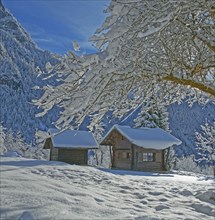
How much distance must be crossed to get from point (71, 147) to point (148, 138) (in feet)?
25.7

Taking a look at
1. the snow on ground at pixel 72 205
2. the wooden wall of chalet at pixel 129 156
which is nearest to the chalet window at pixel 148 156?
the wooden wall of chalet at pixel 129 156

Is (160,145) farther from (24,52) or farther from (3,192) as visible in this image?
(24,52)

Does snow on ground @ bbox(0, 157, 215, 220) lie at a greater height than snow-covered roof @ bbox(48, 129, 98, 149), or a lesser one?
lesser

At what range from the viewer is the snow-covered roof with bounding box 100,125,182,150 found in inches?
1025

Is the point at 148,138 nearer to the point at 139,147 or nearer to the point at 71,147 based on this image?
the point at 139,147

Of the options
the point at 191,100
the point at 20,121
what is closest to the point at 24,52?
the point at 20,121

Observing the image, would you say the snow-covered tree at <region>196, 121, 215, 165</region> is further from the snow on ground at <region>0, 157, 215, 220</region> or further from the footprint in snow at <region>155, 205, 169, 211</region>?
the footprint in snow at <region>155, 205, 169, 211</region>

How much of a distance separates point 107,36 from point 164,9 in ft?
3.05

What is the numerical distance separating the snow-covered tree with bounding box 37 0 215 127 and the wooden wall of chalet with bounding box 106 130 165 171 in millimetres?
19239

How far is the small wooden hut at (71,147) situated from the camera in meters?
29.2

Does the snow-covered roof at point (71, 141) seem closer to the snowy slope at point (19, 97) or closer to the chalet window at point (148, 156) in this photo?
the chalet window at point (148, 156)

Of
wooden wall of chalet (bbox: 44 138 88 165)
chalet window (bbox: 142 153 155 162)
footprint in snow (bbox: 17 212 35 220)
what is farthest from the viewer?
wooden wall of chalet (bbox: 44 138 88 165)

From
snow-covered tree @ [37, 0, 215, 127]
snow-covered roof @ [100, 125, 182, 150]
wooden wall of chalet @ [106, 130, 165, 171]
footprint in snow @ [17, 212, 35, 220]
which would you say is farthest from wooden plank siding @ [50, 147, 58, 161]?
footprint in snow @ [17, 212, 35, 220]

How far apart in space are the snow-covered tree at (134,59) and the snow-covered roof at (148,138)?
1772cm
